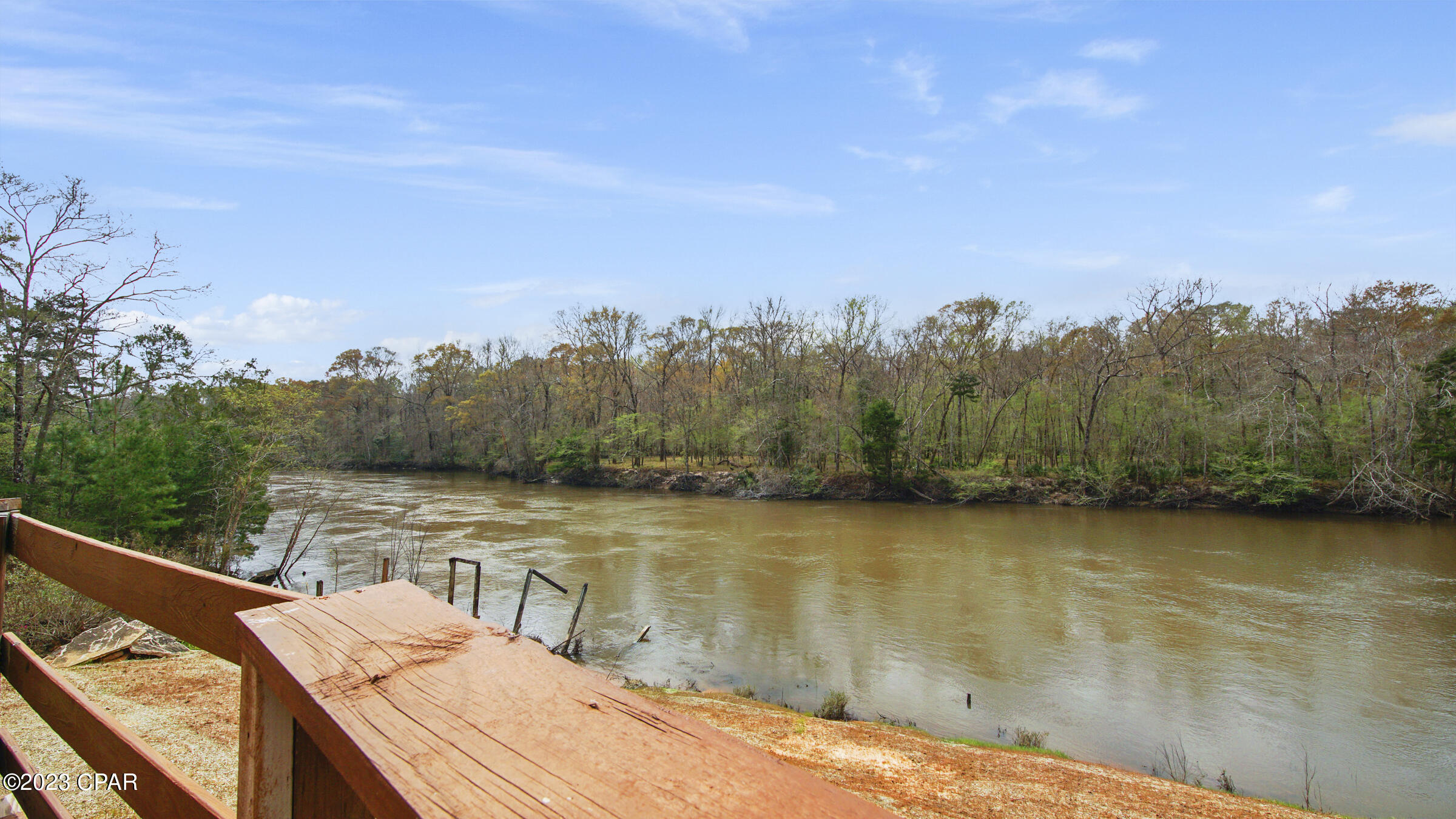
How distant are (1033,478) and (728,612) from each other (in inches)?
988

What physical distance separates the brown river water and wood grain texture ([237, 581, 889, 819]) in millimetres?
11022

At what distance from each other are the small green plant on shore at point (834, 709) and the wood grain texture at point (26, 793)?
31.0ft

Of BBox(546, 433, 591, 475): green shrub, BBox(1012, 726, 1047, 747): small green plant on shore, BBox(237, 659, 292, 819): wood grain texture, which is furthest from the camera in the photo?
BBox(546, 433, 591, 475): green shrub

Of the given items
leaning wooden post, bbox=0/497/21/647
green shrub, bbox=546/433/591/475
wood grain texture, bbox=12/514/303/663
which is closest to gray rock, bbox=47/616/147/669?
leaning wooden post, bbox=0/497/21/647

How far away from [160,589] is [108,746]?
657 mm

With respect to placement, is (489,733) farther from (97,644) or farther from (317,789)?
(97,644)

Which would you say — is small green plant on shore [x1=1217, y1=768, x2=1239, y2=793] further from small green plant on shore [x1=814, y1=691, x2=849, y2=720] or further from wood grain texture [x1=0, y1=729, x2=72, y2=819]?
wood grain texture [x1=0, y1=729, x2=72, y2=819]

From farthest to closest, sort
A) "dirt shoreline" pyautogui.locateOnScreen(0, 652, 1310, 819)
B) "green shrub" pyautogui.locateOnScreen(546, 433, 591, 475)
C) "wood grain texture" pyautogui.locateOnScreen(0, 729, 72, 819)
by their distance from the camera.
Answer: "green shrub" pyautogui.locateOnScreen(546, 433, 591, 475) < "dirt shoreline" pyautogui.locateOnScreen(0, 652, 1310, 819) < "wood grain texture" pyautogui.locateOnScreen(0, 729, 72, 819)

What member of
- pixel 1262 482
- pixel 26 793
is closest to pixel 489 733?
pixel 26 793

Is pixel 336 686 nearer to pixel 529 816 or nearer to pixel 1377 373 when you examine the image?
pixel 529 816

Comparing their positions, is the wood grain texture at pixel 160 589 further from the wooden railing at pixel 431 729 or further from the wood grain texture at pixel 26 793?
the wood grain texture at pixel 26 793

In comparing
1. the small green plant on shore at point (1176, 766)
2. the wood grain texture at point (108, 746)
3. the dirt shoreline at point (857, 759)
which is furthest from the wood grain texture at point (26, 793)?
the small green plant on shore at point (1176, 766)

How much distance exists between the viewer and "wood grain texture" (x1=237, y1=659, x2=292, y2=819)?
2.73 feet

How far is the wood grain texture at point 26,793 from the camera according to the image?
1.92 meters
